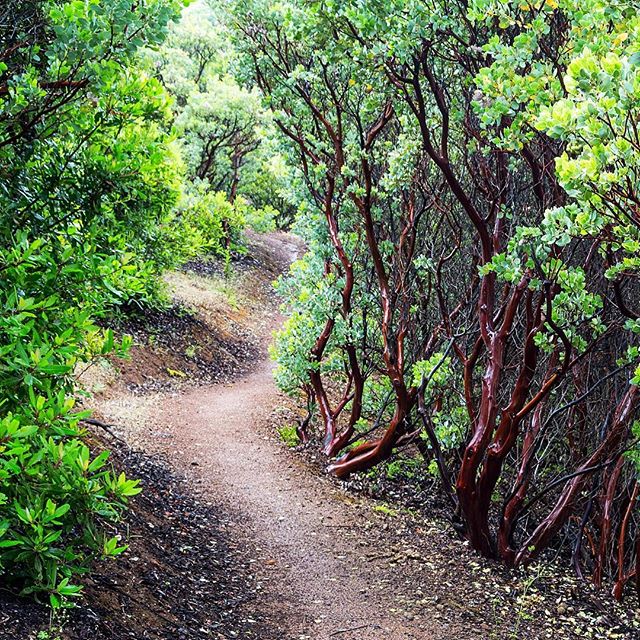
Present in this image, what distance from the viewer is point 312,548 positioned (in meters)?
6.25

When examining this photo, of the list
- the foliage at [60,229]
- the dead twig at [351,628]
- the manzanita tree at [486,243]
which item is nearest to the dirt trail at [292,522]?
the dead twig at [351,628]

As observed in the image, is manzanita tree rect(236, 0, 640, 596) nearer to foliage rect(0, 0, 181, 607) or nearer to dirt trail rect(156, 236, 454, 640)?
dirt trail rect(156, 236, 454, 640)

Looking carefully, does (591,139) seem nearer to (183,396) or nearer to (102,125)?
(102,125)

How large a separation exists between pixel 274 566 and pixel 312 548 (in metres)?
0.54

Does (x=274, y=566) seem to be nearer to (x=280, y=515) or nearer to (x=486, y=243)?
(x=280, y=515)

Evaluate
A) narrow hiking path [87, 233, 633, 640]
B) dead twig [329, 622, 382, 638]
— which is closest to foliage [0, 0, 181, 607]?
narrow hiking path [87, 233, 633, 640]

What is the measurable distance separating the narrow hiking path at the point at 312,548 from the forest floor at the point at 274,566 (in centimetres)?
2

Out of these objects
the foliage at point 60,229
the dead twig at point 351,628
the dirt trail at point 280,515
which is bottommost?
the dirt trail at point 280,515

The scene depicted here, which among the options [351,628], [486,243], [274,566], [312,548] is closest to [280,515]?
[312,548]

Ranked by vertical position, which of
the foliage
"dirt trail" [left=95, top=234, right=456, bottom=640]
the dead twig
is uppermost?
the foliage

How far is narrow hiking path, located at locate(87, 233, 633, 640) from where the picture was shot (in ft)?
16.6

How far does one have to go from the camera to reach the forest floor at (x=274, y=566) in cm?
436

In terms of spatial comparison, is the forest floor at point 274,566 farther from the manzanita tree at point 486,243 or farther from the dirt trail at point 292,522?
the manzanita tree at point 486,243

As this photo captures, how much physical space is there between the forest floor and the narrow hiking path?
17 mm
